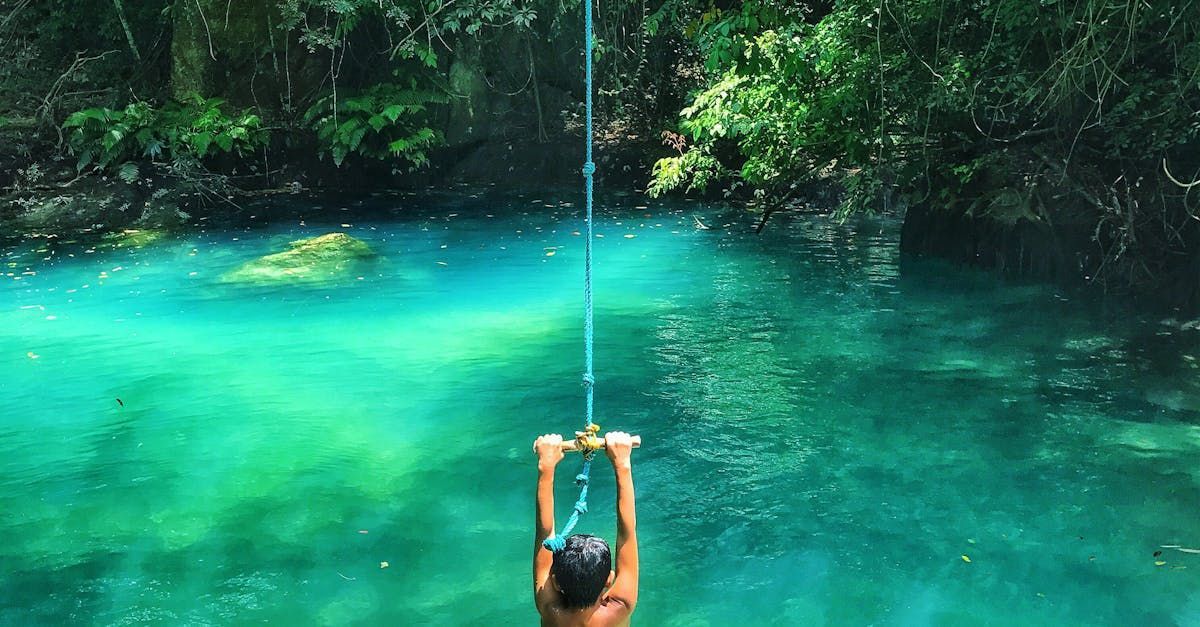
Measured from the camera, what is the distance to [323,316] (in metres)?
8.84

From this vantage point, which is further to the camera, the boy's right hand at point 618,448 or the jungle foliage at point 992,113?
the jungle foliage at point 992,113

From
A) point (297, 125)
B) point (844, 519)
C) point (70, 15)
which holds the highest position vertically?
point (70, 15)

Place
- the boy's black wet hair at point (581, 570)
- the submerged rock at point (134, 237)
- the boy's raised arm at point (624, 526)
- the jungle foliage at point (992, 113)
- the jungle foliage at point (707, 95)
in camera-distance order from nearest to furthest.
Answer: the boy's black wet hair at point (581, 570) < the boy's raised arm at point (624, 526) < the jungle foliage at point (992, 113) < the jungle foliage at point (707, 95) < the submerged rock at point (134, 237)

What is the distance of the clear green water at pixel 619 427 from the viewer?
14.0 ft

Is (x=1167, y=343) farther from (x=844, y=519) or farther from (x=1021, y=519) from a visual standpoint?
(x=844, y=519)

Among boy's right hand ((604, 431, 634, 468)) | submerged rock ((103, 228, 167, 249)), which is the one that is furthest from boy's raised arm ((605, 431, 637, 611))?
submerged rock ((103, 228, 167, 249))

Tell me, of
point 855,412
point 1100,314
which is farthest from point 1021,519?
point 1100,314

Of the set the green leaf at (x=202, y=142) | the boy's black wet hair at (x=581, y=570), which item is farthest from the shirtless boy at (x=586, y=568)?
the green leaf at (x=202, y=142)

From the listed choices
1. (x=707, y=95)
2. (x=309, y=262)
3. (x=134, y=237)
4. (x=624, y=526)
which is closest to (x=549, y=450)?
(x=624, y=526)

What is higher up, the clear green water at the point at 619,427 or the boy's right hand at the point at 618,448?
the boy's right hand at the point at 618,448

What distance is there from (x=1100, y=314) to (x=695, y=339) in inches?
132

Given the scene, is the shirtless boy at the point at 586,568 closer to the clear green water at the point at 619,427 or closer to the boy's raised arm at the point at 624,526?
the boy's raised arm at the point at 624,526

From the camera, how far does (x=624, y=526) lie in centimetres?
308

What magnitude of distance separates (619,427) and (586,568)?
319 centimetres
